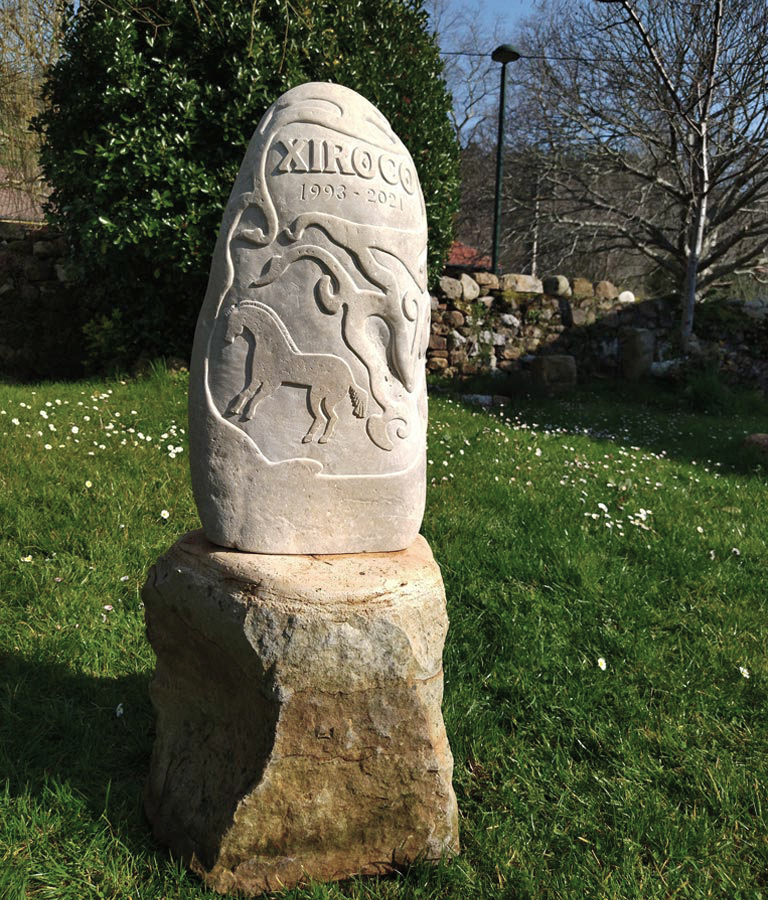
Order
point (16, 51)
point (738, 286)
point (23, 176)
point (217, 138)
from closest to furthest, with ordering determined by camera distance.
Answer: point (217, 138), point (16, 51), point (23, 176), point (738, 286)

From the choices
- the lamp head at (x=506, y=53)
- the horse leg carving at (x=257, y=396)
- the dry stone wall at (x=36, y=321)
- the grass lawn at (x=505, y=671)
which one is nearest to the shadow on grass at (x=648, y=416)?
→ the grass lawn at (x=505, y=671)

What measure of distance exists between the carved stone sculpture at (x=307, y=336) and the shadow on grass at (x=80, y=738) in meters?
0.85

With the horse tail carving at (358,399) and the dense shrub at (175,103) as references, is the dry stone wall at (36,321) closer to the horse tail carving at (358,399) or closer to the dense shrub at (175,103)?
the dense shrub at (175,103)

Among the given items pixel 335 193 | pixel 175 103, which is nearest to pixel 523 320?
pixel 175 103

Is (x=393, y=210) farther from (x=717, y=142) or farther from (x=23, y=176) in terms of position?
(x=717, y=142)

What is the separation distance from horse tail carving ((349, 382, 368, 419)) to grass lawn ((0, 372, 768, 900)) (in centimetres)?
125

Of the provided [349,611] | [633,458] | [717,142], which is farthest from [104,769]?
[717,142]

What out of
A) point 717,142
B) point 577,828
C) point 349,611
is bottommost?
point 577,828

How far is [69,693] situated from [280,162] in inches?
76.0

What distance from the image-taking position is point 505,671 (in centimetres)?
282

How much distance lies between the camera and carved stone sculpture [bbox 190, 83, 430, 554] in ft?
6.10

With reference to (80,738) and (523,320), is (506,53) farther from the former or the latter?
(80,738)

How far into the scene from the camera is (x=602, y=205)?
11961 millimetres

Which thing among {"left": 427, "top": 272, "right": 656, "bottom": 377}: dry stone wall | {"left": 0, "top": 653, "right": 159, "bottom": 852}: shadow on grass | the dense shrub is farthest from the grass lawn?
{"left": 427, "top": 272, "right": 656, "bottom": 377}: dry stone wall
